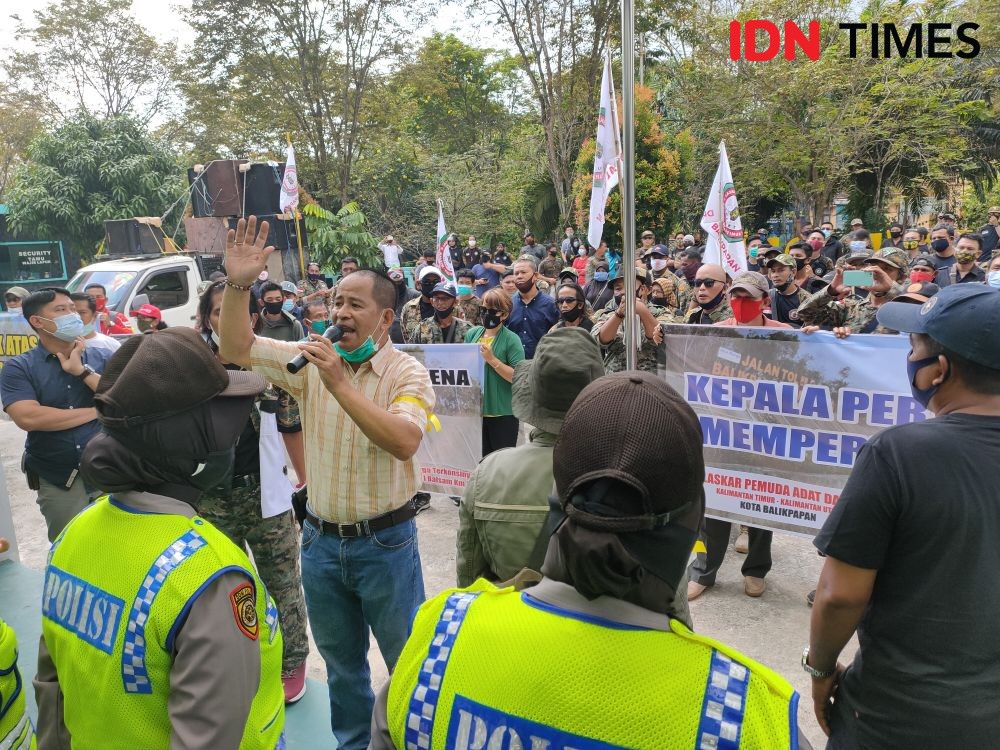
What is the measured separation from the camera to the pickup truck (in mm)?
10852

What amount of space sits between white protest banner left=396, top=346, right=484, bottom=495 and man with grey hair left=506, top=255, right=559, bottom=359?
1103 mm

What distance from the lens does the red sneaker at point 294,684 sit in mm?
3373

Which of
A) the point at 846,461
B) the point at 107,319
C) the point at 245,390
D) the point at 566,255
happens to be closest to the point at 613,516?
the point at 245,390

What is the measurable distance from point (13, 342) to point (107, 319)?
1.21 m

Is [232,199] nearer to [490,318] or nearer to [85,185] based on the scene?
[85,185]

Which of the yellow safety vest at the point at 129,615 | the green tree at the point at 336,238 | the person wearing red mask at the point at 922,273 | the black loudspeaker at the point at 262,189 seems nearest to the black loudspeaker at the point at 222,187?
the black loudspeaker at the point at 262,189

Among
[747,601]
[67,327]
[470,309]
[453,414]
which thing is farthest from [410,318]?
[747,601]

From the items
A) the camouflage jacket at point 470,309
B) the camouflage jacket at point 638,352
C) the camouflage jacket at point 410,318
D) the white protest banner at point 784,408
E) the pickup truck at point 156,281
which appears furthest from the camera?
the pickup truck at point 156,281

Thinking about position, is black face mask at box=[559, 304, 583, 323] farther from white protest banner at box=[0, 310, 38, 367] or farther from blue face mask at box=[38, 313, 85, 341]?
white protest banner at box=[0, 310, 38, 367]

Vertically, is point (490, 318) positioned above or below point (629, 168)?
below

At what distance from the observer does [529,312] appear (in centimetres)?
679

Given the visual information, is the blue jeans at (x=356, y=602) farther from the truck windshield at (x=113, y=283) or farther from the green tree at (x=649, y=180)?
the green tree at (x=649, y=180)

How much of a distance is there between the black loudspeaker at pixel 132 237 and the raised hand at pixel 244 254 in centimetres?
1234

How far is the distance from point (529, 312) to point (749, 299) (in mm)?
2529
